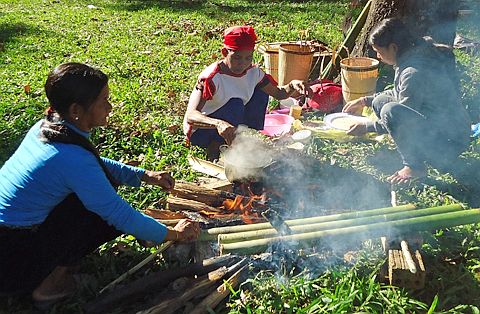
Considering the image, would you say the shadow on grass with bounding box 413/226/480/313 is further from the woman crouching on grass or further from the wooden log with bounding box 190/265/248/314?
the woman crouching on grass

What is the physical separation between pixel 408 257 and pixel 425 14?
396cm

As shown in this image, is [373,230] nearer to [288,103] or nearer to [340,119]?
[340,119]

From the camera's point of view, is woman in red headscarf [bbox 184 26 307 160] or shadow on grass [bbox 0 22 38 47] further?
shadow on grass [bbox 0 22 38 47]

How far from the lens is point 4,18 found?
1045cm

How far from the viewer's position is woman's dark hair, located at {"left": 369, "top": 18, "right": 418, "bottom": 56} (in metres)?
4.02

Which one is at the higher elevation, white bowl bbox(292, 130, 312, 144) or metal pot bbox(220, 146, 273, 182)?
metal pot bbox(220, 146, 273, 182)

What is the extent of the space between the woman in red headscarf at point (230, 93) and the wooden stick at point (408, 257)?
172cm

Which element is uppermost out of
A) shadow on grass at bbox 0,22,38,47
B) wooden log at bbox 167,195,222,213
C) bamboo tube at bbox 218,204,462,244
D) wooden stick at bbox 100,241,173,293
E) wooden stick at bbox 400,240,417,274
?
shadow on grass at bbox 0,22,38,47

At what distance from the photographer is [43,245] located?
2.85 metres

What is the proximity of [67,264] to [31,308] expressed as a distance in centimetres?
34

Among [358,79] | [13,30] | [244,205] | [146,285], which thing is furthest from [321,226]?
[13,30]

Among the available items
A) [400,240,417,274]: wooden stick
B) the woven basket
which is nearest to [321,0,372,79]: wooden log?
the woven basket

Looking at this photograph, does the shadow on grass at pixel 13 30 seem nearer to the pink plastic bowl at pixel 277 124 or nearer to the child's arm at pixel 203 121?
the pink plastic bowl at pixel 277 124

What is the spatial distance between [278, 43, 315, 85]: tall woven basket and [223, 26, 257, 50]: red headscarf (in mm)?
1817
